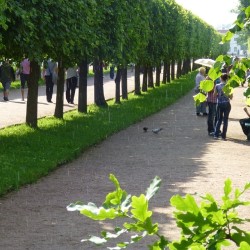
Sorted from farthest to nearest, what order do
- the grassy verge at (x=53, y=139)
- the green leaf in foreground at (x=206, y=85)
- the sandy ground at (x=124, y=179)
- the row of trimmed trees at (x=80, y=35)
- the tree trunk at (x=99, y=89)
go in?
the tree trunk at (x=99, y=89) < the row of trimmed trees at (x=80, y=35) < the grassy verge at (x=53, y=139) < the sandy ground at (x=124, y=179) < the green leaf in foreground at (x=206, y=85)

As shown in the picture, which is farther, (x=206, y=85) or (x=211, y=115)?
(x=211, y=115)

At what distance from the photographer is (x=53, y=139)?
1925 centimetres

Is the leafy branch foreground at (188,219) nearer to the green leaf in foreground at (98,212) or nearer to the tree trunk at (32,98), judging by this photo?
the green leaf in foreground at (98,212)

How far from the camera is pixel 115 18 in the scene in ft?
90.9

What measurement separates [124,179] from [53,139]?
5.57 m

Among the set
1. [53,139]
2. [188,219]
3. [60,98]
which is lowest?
[53,139]

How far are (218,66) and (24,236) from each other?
628 cm

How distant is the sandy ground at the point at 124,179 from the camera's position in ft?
30.8

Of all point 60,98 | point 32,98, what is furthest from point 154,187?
point 60,98

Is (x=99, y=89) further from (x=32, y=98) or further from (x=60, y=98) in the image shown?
(x=32, y=98)

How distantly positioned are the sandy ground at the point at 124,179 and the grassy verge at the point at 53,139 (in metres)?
0.24

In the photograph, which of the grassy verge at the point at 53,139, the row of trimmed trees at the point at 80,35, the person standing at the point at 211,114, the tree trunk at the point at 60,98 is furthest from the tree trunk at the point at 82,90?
the person standing at the point at 211,114

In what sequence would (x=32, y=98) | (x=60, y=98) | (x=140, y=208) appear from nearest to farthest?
(x=140, y=208) → (x=32, y=98) → (x=60, y=98)

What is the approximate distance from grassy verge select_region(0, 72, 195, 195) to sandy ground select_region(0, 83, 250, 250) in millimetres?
243
